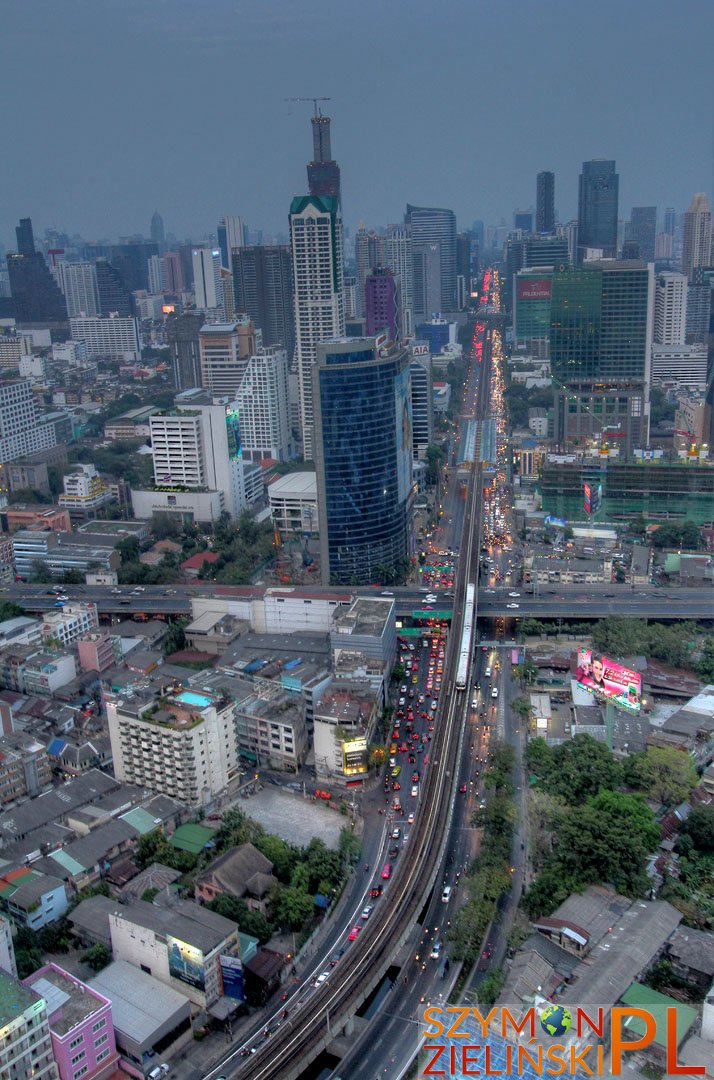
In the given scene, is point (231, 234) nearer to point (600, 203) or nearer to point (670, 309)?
point (600, 203)

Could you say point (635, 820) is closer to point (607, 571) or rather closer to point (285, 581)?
point (607, 571)

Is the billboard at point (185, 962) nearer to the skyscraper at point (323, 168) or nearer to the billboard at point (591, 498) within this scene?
the billboard at point (591, 498)

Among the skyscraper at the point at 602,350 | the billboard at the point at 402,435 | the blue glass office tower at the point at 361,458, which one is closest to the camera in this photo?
the blue glass office tower at the point at 361,458

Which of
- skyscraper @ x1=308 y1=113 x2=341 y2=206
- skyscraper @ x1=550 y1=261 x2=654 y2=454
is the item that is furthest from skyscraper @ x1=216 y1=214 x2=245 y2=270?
skyscraper @ x1=550 y1=261 x2=654 y2=454

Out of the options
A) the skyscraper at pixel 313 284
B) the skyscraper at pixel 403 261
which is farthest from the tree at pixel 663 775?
the skyscraper at pixel 403 261

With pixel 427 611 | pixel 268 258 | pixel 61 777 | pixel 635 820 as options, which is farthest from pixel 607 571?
pixel 268 258

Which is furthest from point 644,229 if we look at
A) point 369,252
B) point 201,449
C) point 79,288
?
point 201,449
